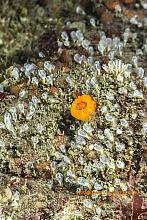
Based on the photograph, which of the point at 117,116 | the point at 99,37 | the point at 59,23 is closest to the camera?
the point at 117,116

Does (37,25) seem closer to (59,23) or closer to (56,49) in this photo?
(59,23)

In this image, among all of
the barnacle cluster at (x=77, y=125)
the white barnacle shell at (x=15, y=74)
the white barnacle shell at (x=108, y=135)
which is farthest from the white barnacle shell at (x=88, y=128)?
the white barnacle shell at (x=15, y=74)

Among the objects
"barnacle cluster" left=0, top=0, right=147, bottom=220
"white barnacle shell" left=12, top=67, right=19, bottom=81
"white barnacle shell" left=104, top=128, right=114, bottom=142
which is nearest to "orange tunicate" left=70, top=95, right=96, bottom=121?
"barnacle cluster" left=0, top=0, right=147, bottom=220

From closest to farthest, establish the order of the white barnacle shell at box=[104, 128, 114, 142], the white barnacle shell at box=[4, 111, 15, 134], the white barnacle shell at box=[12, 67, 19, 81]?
the white barnacle shell at box=[104, 128, 114, 142]
the white barnacle shell at box=[4, 111, 15, 134]
the white barnacle shell at box=[12, 67, 19, 81]

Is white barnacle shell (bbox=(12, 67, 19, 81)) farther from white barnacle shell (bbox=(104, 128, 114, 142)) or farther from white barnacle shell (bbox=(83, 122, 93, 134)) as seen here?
white barnacle shell (bbox=(104, 128, 114, 142))

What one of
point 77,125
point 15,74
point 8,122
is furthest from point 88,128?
point 15,74

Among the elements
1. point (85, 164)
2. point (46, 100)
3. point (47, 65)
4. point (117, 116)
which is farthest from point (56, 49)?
point (85, 164)

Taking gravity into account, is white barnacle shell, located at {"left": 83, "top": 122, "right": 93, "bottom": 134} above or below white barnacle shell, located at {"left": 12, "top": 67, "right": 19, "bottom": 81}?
below

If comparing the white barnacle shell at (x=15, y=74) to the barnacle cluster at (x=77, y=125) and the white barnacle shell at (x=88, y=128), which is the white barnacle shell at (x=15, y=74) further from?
the white barnacle shell at (x=88, y=128)
